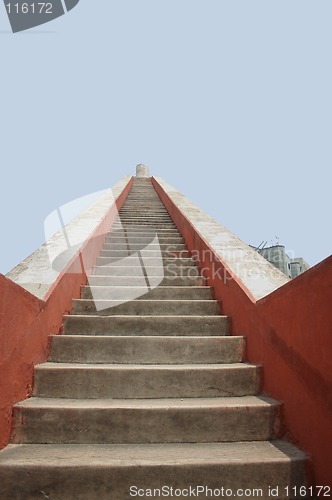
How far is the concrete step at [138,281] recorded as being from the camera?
3584mm

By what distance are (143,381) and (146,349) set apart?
12.7 inches

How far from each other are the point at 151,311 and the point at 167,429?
126 cm

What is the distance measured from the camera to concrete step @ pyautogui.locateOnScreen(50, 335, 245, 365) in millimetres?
2414


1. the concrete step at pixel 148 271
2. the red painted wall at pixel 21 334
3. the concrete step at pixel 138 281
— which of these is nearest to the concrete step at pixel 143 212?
the concrete step at pixel 148 271

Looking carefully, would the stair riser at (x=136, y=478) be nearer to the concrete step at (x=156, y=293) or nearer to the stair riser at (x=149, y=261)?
the concrete step at (x=156, y=293)

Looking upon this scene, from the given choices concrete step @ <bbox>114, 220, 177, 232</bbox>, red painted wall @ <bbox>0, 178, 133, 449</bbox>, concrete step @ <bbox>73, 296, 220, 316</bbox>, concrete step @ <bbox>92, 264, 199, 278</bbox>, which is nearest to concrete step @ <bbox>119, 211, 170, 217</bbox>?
concrete step @ <bbox>114, 220, 177, 232</bbox>

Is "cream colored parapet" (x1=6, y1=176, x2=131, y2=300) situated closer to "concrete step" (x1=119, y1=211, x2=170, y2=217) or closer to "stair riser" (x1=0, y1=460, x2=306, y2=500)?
"stair riser" (x1=0, y1=460, x2=306, y2=500)

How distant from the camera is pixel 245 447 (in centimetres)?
178

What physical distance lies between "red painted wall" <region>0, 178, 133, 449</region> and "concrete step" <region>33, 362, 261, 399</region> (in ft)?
0.46

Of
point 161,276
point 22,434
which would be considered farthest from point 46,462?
point 161,276

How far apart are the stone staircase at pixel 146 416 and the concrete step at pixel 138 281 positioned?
1.11 ft

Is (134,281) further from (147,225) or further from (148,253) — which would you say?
(147,225)

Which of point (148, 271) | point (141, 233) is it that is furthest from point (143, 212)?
point (148, 271)

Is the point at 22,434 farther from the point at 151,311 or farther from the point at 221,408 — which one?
the point at 151,311
